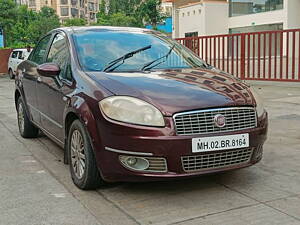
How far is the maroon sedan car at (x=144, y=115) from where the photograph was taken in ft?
11.7

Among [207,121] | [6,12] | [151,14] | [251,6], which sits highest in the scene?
[151,14]

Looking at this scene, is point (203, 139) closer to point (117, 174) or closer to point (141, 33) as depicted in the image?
point (117, 174)

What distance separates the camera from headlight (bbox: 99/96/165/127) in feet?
11.7

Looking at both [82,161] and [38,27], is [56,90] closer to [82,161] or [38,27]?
[82,161]

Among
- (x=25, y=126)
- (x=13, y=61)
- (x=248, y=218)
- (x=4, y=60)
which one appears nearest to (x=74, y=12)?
(x=4, y=60)

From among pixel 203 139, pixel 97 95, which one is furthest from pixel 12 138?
pixel 203 139

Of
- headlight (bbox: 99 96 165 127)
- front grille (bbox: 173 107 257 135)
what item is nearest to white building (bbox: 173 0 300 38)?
front grille (bbox: 173 107 257 135)

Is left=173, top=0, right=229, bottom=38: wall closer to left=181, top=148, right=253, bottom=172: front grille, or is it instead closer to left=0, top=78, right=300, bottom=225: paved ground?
left=0, top=78, right=300, bottom=225: paved ground

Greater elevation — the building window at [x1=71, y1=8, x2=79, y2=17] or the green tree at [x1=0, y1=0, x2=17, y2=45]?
the building window at [x1=71, y1=8, x2=79, y2=17]

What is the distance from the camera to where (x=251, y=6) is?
32688mm

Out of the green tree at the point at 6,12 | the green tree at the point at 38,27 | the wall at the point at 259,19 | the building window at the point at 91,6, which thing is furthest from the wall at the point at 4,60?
the building window at the point at 91,6

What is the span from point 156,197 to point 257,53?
32.4 ft

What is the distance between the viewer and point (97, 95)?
383cm

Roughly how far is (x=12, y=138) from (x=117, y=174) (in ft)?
11.8
